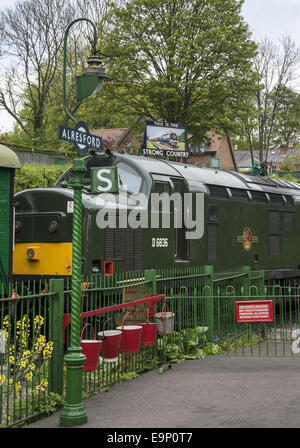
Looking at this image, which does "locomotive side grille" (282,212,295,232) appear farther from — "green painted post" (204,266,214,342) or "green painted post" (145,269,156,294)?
"green painted post" (145,269,156,294)

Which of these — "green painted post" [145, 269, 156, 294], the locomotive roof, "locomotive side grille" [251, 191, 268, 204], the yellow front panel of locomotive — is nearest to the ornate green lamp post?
"green painted post" [145, 269, 156, 294]

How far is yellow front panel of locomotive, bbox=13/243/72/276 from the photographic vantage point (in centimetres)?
941

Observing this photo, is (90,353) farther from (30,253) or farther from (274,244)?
(274,244)

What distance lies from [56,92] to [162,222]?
3431 centimetres

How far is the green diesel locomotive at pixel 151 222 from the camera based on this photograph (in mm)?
9547

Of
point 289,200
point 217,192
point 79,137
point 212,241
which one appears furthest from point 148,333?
point 289,200

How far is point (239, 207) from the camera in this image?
13914 millimetres

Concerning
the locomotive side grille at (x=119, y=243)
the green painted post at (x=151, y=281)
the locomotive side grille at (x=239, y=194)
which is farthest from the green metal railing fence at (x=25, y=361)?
the locomotive side grille at (x=239, y=194)

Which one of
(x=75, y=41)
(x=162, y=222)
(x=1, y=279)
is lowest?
(x=1, y=279)

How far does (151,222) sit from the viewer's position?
10.7 m

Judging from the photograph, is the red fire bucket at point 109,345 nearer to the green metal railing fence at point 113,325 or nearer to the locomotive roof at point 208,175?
the green metal railing fence at point 113,325

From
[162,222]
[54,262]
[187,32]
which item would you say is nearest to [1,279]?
[54,262]

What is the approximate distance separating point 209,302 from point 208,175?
3.79 meters

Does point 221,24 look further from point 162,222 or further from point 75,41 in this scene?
point 162,222
